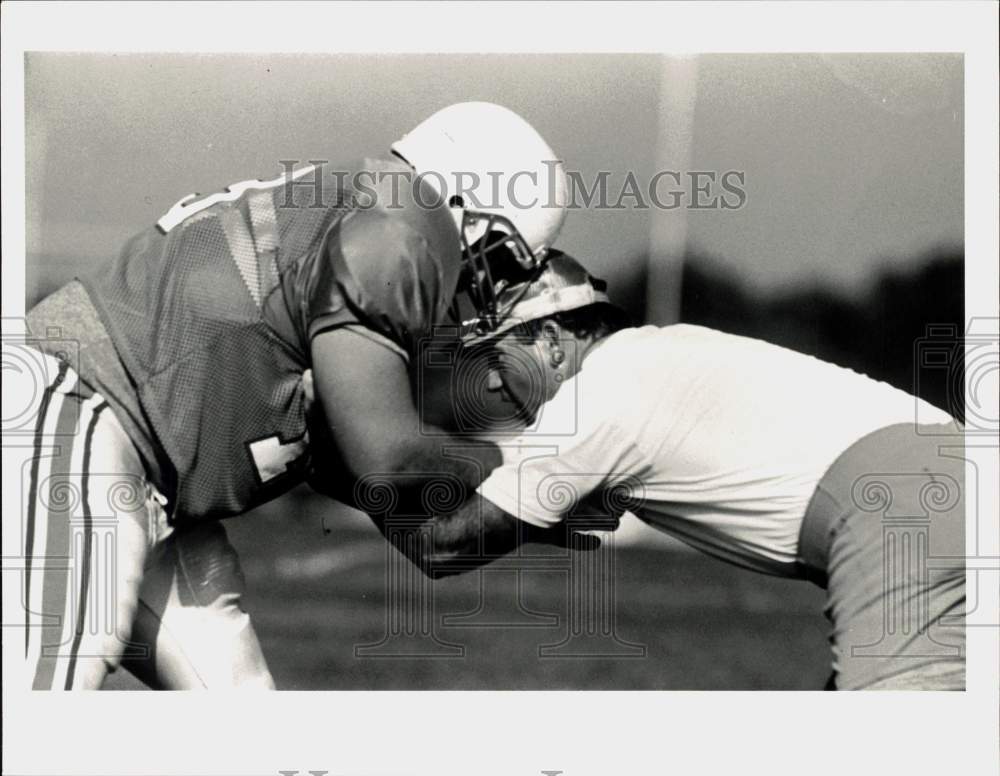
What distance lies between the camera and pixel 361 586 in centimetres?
290

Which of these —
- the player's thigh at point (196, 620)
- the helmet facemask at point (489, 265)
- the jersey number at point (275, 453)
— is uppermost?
the helmet facemask at point (489, 265)

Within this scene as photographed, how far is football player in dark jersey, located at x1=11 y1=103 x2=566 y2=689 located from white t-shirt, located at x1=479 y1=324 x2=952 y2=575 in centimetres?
17

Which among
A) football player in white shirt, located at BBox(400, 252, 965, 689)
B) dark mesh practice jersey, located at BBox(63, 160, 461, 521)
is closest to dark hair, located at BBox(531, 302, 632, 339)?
football player in white shirt, located at BBox(400, 252, 965, 689)

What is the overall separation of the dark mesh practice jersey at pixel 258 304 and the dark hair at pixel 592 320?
0.26m

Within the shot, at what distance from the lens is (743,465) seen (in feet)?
9.39

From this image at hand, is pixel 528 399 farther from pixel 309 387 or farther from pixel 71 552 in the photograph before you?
pixel 71 552

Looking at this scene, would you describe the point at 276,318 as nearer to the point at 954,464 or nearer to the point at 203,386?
the point at 203,386

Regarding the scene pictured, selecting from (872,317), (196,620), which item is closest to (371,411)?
(196,620)

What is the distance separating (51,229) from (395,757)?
4.57 ft

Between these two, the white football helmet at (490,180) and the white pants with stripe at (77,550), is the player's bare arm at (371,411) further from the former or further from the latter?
the white pants with stripe at (77,550)

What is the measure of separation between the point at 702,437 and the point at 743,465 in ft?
0.36

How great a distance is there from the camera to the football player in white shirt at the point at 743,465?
9.39 feet

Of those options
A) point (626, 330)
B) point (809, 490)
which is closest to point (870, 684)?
point (809, 490)

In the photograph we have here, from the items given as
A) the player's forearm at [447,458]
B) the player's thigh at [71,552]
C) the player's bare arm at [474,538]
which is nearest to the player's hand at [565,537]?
the player's bare arm at [474,538]
